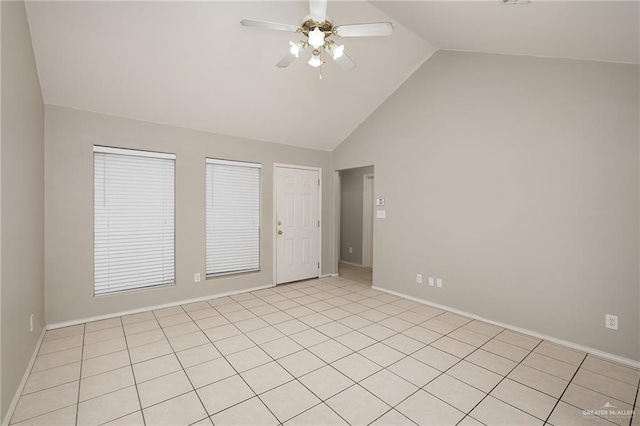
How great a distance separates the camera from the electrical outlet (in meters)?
2.64

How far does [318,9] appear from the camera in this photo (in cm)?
209

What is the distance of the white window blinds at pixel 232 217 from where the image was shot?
14.4 ft

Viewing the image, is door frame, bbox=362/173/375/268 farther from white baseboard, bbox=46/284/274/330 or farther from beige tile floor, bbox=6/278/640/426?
beige tile floor, bbox=6/278/640/426

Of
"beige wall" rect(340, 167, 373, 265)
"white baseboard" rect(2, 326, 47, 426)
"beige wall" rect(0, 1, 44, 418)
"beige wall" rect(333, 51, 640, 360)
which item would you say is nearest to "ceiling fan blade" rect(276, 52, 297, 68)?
"beige wall" rect(0, 1, 44, 418)

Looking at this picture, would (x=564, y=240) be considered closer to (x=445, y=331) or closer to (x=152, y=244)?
(x=445, y=331)

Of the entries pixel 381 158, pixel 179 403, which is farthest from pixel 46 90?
pixel 381 158

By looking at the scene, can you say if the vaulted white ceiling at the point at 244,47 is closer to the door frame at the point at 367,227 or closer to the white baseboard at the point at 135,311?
the white baseboard at the point at 135,311

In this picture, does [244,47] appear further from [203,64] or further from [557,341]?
[557,341]

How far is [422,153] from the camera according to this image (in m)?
4.14

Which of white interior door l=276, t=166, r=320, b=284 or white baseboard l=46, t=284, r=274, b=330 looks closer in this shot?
white baseboard l=46, t=284, r=274, b=330

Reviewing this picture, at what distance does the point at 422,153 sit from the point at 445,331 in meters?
2.31

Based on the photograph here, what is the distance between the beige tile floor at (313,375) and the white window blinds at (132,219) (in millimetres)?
539

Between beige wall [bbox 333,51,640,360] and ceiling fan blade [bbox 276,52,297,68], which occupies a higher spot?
ceiling fan blade [bbox 276,52,297,68]

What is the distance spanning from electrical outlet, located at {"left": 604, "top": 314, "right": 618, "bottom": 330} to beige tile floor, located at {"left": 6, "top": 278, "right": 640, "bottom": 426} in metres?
0.32
